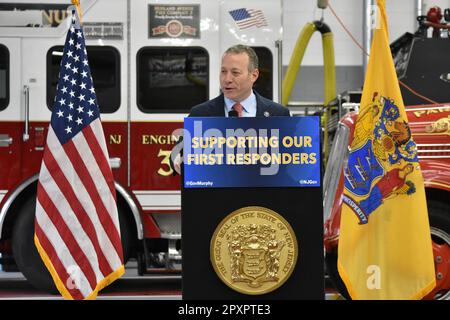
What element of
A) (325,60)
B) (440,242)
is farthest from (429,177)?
(325,60)

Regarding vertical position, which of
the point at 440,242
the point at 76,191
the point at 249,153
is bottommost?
the point at 440,242

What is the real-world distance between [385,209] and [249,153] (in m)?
1.42

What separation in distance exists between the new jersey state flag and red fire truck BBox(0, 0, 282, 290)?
2.64m

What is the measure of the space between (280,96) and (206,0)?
3.70 ft

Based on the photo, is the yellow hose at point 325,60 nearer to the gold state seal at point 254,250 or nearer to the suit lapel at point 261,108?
the suit lapel at point 261,108

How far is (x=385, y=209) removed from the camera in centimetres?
571

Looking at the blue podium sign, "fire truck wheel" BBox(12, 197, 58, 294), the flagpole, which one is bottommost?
"fire truck wheel" BBox(12, 197, 58, 294)

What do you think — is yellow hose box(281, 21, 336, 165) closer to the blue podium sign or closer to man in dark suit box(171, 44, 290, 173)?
man in dark suit box(171, 44, 290, 173)

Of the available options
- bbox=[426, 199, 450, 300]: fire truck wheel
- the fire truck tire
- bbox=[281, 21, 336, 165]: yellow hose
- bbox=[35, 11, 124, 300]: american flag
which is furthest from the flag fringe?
bbox=[281, 21, 336, 165]: yellow hose

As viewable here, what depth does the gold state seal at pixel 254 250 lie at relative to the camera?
15.3 ft

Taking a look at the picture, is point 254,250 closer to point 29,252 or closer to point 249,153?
point 249,153

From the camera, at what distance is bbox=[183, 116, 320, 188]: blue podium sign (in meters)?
4.65

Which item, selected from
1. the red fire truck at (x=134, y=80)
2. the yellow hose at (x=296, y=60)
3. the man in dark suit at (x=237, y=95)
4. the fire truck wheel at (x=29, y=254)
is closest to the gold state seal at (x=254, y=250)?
the man in dark suit at (x=237, y=95)
